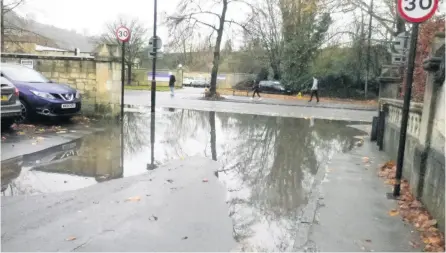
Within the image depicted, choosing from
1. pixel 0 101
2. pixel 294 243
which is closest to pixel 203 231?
pixel 294 243

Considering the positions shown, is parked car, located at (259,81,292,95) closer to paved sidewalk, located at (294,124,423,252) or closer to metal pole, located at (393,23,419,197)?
paved sidewalk, located at (294,124,423,252)

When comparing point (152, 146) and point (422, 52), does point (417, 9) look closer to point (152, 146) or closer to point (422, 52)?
point (422, 52)

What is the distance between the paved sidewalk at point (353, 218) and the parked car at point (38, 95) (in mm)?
7522

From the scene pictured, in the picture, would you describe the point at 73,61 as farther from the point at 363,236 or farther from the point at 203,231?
the point at 363,236

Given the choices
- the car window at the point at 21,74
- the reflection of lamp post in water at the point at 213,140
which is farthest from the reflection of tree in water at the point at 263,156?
the car window at the point at 21,74

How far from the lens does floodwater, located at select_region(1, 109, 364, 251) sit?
4.77 m

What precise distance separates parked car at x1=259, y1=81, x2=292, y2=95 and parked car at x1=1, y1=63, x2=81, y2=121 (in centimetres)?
2633

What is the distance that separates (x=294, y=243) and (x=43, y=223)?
269cm

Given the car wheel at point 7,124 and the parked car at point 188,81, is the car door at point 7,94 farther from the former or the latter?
the parked car at point 188,81

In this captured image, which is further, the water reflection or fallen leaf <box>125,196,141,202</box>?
the water reflection

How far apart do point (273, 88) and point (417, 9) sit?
31.6 m

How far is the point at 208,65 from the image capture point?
196 feet

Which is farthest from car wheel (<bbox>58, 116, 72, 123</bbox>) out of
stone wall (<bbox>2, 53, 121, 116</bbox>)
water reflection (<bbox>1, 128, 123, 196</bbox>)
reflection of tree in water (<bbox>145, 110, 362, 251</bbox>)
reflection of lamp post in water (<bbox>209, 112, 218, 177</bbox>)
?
reflection of lamp post in water (<bbox>209, 112, 218, 177</bbox>)

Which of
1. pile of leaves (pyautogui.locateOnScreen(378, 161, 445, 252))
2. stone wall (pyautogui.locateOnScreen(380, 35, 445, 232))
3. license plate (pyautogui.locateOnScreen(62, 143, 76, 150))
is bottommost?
license plate (pyautogui.locateOnScreen(62, 143, 76, 150))
